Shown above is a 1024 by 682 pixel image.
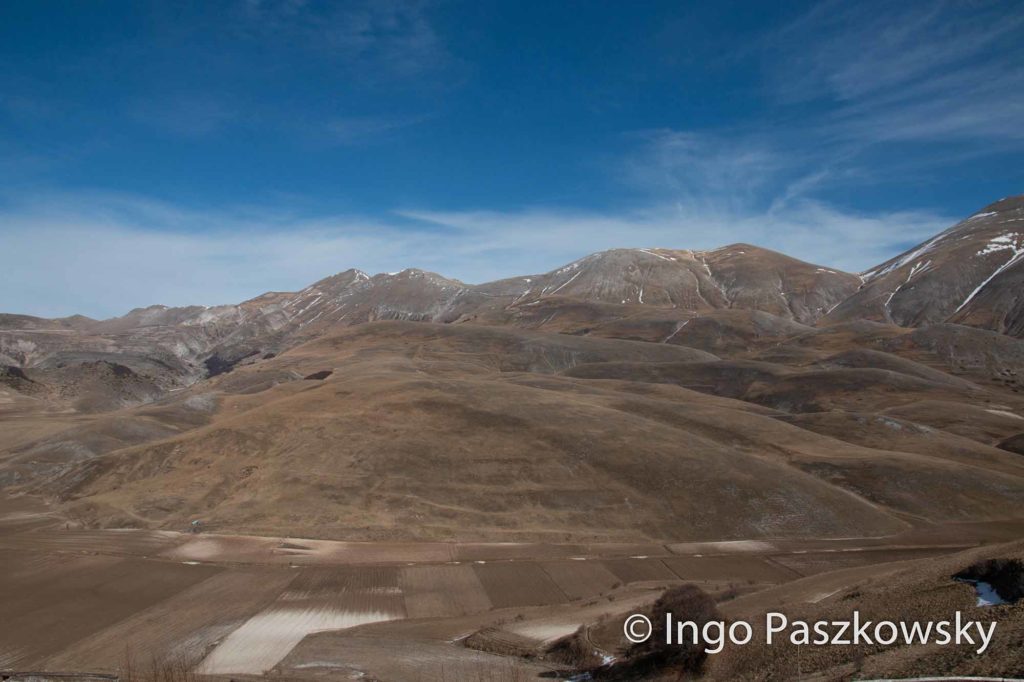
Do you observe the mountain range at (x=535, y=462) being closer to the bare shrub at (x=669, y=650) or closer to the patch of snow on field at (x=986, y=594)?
the bare shrub at (x=669, y=650)

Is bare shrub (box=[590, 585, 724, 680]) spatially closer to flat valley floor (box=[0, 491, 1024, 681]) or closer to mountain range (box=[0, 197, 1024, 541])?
flat valley floor (box=[0, 491, 1024, 681])

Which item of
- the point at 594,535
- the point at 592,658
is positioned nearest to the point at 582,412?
the point at 594,535

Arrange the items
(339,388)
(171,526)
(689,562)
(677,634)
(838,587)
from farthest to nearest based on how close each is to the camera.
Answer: (339,388)
(171,526)
(689,562)
(838,587)
(677,634)

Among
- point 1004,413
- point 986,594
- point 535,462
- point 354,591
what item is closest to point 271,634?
point 354,591

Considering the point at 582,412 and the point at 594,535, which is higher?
the point at 582,412

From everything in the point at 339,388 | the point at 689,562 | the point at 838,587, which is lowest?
the point at 689,562

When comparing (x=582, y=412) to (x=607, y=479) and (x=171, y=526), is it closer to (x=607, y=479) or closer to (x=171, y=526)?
(x=607, y=479)

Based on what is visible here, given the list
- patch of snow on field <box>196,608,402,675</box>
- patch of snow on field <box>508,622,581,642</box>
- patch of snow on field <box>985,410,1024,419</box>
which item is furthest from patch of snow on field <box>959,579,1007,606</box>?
patch of snow on field <box>985,410,1024,419</box>

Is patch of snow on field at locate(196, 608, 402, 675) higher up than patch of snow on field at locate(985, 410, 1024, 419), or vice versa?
patch of snow on field at locate(985, 410, 1024, 419)
